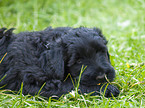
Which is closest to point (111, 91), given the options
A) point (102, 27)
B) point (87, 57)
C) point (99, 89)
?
point (99, 89)

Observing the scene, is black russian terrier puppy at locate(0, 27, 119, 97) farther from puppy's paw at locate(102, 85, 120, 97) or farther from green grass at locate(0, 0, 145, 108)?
green grass at locate(0, 0, 145, 108)

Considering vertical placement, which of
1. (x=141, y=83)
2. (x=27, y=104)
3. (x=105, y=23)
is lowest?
(x=27, y=104)

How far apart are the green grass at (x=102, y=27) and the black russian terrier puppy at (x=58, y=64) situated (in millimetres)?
172

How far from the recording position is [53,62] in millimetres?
3287

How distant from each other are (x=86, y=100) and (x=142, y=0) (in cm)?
555

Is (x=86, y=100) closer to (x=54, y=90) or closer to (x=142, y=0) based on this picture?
(x=54, y=90)

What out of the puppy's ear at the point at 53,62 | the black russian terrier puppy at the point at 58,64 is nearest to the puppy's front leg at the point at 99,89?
the black russian terrier puppy at the point at 58,64

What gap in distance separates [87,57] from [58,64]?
18.9 inches

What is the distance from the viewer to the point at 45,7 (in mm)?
7926

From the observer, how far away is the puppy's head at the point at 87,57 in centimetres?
324

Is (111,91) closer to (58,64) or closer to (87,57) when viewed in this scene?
(87,57)

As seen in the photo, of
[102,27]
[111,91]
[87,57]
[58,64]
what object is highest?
[102,27]

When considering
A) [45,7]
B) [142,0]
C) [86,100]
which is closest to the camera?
[86,100]

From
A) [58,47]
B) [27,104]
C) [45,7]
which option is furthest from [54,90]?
[45,7]
